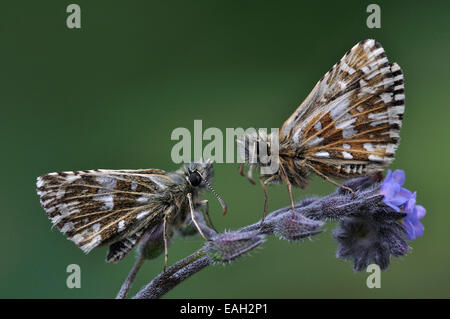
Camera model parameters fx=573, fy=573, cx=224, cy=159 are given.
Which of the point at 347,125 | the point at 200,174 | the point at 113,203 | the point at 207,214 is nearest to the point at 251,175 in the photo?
the point at 200,174

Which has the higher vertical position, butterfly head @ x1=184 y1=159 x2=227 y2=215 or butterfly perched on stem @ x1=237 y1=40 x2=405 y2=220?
butterfly perched on stem @ x1=237 y1=40 x2=405 y2=220

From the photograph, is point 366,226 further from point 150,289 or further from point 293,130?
point 150,289

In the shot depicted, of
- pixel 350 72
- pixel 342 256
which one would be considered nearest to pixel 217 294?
pixel 342 256

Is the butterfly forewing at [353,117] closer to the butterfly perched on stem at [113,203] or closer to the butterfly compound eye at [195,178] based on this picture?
the butterfly compound eye at [195,178]

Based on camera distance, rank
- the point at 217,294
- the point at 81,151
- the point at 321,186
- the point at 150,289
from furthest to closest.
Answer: the point at 321,186
the point at 81,151
the point at 217,294
the point at 150,289

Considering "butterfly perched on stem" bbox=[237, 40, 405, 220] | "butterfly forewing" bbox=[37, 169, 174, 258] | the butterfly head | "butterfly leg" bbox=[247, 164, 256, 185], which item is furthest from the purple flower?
"butterfly forewing" bbox=[37, 169, 174, 258]

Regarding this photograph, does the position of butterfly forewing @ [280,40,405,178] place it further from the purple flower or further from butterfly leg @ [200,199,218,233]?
butterfly leg @ [200,199,218,233]
